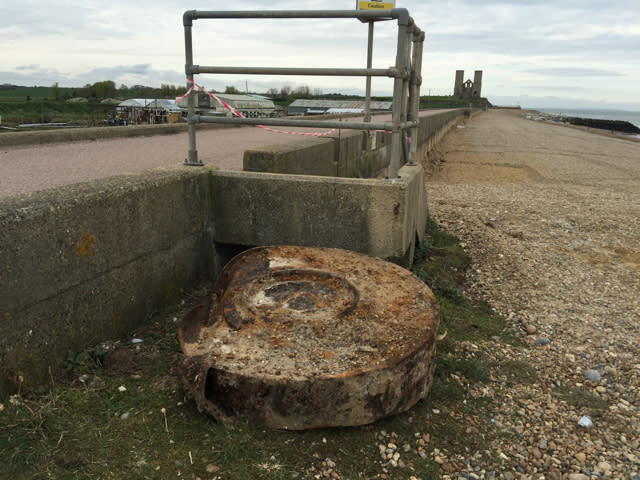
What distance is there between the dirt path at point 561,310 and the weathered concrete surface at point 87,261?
205cm

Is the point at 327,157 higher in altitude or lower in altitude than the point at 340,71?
lower

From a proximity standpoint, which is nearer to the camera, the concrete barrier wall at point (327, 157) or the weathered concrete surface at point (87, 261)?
the weathered concrete surface at point (87, 261)

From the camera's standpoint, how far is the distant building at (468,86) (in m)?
Answer: 119

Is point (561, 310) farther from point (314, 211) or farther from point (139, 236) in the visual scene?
point (139, 236)

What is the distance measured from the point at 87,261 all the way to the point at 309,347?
1.31 metres

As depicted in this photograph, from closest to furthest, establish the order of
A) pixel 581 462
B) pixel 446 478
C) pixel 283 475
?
pixel 283 475
pixel 446 478
pixel 581 462

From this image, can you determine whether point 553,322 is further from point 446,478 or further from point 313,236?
point 446,478

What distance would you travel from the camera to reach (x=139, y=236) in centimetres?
329

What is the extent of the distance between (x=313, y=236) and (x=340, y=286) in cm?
92

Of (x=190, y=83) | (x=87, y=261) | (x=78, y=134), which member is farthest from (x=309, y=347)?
(x=78, y=134)

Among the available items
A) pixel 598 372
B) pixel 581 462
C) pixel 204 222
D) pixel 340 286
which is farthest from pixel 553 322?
pixel 204 222

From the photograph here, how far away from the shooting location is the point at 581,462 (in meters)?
2.64

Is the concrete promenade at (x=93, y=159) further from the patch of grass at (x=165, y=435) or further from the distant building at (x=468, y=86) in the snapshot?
the distant building at (x=468, y=86)

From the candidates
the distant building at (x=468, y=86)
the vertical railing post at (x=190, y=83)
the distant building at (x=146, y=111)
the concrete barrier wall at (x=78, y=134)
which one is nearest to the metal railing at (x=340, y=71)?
the vertical railing post at (x=190, y=83)
